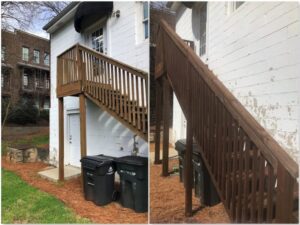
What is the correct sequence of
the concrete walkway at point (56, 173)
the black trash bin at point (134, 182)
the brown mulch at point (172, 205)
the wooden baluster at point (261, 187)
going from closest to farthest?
the wooden baluster at point (261, 187) < the brown mulch at point (172, 205) < the black trash bin at point (134, 182) < the concrete walkway at point (56, 173)

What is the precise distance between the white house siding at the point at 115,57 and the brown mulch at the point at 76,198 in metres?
A: 0.27

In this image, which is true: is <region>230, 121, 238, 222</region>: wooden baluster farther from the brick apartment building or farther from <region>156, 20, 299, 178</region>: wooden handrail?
the brick apartment building

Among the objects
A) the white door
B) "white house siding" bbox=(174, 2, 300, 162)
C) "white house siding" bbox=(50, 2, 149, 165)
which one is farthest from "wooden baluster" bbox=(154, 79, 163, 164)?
the white door

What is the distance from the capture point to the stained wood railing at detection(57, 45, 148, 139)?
2.53 metres

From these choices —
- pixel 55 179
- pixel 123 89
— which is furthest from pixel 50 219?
pixel 123 89

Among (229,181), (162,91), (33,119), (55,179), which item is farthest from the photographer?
(55,179)

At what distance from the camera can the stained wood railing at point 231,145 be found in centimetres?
159

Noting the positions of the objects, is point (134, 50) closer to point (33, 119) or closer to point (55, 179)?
point (33, 119)

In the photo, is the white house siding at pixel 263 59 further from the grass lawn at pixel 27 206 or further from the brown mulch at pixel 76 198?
the grass lawn at pixel 27 206

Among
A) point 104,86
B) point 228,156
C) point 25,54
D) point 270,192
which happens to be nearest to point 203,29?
point 228,156

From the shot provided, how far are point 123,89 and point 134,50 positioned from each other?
393mm

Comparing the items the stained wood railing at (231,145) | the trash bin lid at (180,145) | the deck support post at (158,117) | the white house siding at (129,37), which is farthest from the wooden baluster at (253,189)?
the white house siding at (129,37)

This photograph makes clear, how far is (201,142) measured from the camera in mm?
2176

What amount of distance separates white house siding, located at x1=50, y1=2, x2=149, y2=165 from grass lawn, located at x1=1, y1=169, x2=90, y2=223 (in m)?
0.50
